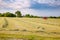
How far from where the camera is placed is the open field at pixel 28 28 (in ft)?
8.51

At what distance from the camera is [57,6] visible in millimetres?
2654

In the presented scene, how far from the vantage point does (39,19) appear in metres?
2.68

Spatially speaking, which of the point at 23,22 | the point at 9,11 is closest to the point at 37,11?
the point at 23,22

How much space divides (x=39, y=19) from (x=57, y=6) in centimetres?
38

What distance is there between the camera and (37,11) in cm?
268

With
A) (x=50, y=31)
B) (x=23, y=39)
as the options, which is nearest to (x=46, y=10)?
(x=50, y=31)

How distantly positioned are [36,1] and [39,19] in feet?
1.06

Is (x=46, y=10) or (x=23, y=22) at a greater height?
(x=46, y=10)

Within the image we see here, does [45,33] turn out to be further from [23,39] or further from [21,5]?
[21,5]

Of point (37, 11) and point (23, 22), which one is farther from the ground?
point (37, 11)

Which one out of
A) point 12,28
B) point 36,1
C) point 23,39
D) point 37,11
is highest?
point 36,1

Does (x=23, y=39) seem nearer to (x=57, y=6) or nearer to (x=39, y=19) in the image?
(x=39, y=19)

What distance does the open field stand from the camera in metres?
2.59

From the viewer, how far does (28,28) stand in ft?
8.71
